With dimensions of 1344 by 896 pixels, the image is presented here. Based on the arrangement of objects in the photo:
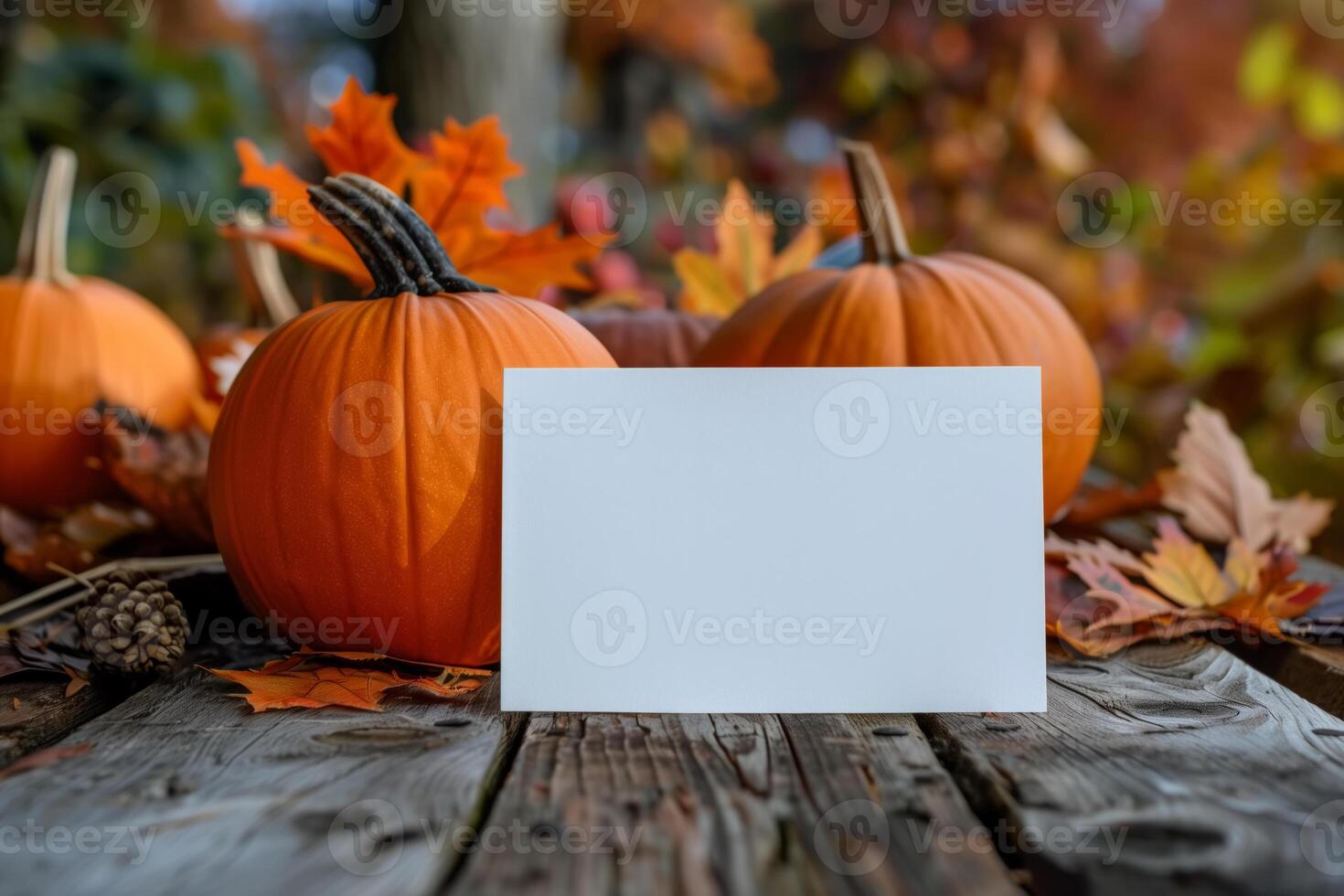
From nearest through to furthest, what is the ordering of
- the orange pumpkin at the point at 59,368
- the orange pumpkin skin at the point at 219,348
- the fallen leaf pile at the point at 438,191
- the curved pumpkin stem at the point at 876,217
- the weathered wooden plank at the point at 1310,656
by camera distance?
the weathered wooden plank at the point at 1310,656
the fallen leaf pile at the point at 438,191
the curved pumpkin stem at the point at 876,217
the orange pumpkin at the point at 59,368
the orange pumpkin skin at the point at 219,348

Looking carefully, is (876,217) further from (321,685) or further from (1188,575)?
(321,685)

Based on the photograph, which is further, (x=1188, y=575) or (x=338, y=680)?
(x=1188, y=575)

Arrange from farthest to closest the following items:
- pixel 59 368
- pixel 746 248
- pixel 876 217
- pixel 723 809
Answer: pixel 746 248 < pixel 59 368 < pixel 876 217 < pixel 723 809

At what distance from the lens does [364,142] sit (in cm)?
78

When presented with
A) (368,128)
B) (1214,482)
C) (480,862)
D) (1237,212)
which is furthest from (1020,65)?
(480,862)

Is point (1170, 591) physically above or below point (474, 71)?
below

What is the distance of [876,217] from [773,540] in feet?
1.24

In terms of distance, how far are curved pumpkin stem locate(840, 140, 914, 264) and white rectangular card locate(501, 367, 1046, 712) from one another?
27 cm

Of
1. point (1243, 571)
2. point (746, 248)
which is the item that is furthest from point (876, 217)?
point (1243, 571)

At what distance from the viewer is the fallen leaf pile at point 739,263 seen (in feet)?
3.69

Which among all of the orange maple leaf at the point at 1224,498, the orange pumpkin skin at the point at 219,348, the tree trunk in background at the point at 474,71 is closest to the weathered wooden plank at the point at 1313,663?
the orange maple leaf at the point at 1224,498

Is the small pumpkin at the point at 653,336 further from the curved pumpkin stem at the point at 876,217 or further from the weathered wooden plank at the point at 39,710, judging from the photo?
→ the weathered wooden plank at the point at 39,710

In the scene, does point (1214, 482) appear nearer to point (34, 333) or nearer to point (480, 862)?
point (480, 862)

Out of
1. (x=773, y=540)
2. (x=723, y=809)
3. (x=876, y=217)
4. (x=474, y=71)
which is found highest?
(x=474, y=71)
